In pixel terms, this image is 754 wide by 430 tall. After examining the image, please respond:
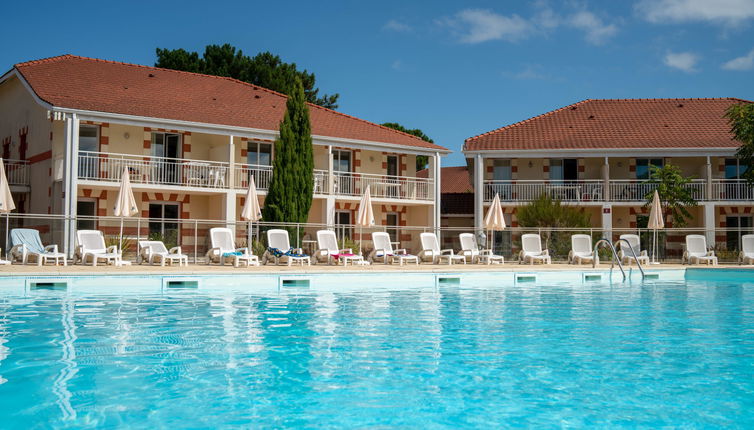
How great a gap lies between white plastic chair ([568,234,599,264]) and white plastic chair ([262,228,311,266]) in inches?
307

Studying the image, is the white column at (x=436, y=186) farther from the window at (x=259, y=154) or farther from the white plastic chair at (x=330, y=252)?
the white plastic chair at (x=330, y=252)

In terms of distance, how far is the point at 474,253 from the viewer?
2025 cm

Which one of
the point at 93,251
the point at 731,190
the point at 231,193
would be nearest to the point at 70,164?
the point at 231,193

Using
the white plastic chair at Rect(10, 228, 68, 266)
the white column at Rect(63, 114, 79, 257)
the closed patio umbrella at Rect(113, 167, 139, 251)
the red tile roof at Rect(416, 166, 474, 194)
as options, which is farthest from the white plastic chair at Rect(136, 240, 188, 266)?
the red tile roof at Rect(416, 166, 474, 194)

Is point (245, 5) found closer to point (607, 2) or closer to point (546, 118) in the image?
point (546, 118)

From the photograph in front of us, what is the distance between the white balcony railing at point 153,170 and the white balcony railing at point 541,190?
450 inches

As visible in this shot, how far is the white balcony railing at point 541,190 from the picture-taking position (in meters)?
28.8

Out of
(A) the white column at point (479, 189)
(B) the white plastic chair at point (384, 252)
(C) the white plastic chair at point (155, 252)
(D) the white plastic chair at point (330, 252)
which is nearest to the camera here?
(C) the white plastic chair at point (155, 252)

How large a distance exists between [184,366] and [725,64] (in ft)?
151

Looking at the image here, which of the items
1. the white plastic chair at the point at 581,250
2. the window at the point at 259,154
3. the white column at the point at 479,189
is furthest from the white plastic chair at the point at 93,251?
the white column at the point at 479,189

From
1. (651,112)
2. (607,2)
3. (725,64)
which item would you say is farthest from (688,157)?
(725,64)

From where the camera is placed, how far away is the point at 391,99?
50.6m

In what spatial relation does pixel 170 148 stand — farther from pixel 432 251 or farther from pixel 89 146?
pixel 432 251

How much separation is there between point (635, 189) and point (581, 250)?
9.68m
